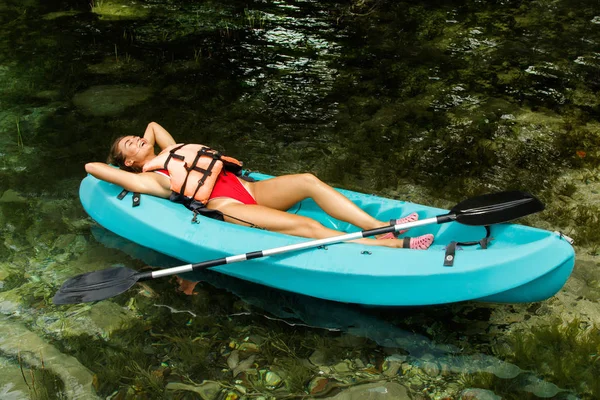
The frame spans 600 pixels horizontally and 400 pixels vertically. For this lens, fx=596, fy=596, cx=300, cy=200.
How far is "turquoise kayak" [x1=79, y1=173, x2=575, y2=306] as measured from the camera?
3.51 metres

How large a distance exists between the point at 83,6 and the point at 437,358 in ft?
27.0

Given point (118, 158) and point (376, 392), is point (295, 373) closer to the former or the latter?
point (376, 392)

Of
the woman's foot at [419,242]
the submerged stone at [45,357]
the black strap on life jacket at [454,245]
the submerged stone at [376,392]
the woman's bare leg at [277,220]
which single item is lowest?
the submerged stone at [45,357]

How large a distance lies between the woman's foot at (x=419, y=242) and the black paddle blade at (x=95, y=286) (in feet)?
6.15

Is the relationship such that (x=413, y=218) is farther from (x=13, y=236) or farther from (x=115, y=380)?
(x=13, y=236)

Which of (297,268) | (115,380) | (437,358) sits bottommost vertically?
(115,380)

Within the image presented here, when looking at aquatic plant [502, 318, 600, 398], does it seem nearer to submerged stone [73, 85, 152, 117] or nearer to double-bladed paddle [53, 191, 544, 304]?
double-bladed paddle [53, 191, 544, 304]

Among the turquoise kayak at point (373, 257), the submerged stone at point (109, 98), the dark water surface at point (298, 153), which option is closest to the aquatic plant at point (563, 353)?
the dark water surface at point (298, 153)

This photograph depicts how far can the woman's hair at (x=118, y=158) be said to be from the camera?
15.9 ft

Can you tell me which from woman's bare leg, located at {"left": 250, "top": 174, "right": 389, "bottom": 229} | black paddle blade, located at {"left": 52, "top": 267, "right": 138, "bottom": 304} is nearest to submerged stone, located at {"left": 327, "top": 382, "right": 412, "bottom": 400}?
woman's bare leg, located at {"left": 250, "top": 174, "right": 389, "bottom": 229}

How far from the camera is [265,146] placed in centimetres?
618

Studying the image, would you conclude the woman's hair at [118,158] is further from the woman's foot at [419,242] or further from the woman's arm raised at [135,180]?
the woman's foot at [419,242]

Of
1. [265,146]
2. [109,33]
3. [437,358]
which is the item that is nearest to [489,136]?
[265,146]

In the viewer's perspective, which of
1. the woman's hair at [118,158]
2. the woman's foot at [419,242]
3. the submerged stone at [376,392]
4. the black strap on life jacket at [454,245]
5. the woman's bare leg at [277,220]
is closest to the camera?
the submerged stone at [376,392]
